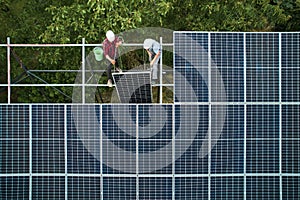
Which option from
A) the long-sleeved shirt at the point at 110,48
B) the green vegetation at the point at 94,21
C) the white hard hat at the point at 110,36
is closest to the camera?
the white hard hat at the point at 110,36

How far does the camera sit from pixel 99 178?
14430mm

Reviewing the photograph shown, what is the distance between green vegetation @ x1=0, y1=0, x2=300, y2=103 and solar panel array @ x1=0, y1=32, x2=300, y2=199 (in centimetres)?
390

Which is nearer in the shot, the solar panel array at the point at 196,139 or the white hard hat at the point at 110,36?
the solar panel array at the point at 196,139

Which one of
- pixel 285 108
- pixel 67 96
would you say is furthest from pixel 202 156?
pixel 67 96

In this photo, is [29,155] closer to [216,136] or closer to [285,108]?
[216,136]

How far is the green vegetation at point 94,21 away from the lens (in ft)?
58.6

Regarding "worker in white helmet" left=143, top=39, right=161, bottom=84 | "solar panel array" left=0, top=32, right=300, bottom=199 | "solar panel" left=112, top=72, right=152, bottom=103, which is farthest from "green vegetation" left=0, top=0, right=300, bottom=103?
"solar panel array" left=0, top=32, right=300, bottom=199

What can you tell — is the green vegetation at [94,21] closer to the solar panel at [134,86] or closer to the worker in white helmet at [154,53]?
the worker in white helmet at [154,53]

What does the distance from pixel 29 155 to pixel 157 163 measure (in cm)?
313

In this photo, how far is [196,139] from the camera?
47.4ft

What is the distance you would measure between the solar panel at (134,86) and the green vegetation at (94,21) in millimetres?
2464

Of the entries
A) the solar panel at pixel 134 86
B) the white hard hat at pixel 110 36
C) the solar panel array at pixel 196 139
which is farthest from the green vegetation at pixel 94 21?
the solar panel array at pixel 196 139

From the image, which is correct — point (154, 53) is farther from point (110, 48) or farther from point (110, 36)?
point (110, 36)

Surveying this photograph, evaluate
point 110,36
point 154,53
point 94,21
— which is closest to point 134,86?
point 154,53
